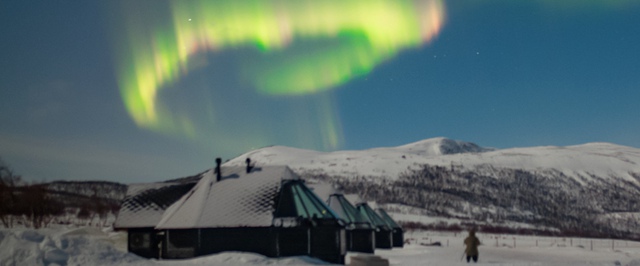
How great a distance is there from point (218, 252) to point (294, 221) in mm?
4560

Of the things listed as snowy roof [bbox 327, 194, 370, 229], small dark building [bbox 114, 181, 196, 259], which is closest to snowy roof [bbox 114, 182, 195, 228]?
small dark building [bbox 114, 181, 196, 259]

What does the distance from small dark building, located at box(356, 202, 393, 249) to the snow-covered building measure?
19.8 m

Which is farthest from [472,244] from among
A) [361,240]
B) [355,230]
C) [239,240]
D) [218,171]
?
[361,240]

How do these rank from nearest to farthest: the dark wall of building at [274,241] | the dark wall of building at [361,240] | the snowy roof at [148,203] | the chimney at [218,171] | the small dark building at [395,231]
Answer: the dark wall of building at [274,241], the chimney at [218,171], the snowy roof at [148,203], the dark wall of building at [361,240], the small dark building at [395,231]

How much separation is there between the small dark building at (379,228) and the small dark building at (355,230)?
5.10 metres

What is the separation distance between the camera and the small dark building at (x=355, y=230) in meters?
49.4

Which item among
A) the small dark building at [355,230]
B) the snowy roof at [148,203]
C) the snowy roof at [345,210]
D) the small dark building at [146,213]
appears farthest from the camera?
the small dark building at [355,230]

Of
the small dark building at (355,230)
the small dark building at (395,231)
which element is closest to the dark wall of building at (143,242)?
A: the small dark building at (355,230)

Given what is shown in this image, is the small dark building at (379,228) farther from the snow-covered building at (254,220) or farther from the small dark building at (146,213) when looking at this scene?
the snow-covered building at (254,220)

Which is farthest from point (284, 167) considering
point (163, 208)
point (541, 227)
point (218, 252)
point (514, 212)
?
point (514, 212)

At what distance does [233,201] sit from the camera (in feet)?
117

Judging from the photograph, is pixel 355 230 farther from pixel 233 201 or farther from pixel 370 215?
pixel 233 201

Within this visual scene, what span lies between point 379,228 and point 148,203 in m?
21.9

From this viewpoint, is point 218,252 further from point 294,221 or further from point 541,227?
point 541,227
